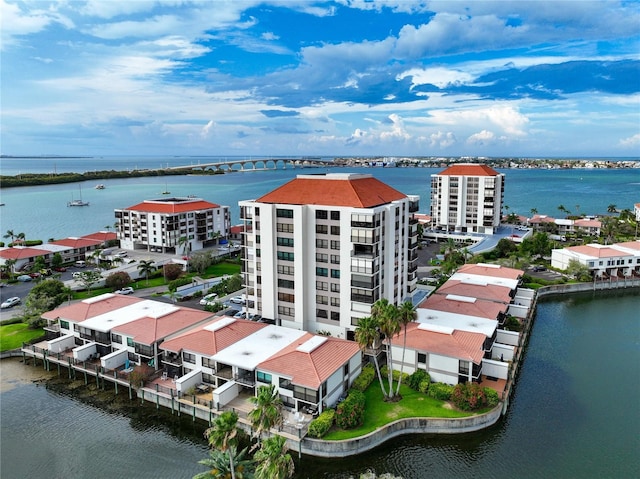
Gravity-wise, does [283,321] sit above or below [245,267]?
below

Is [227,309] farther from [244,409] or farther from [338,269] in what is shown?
[244,409]

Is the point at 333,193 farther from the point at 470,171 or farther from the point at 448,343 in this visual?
the point at 470,171

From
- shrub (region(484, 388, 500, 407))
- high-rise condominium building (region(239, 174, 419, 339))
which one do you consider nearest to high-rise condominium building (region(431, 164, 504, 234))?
high-rise condominium building (region(239, 174, 419, 339))

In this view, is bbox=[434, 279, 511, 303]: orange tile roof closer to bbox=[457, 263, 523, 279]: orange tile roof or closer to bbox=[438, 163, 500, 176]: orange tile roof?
bbox=[457, 263, 523, 279]: orange tile roof

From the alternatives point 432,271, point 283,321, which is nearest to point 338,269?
point 283,321

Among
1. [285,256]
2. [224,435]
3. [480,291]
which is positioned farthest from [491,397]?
[285,256]

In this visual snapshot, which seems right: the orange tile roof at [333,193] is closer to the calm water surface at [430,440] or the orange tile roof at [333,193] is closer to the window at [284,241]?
the window at [284,241]

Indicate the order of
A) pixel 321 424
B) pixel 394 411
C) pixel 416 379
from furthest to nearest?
1. pixel 416 379
2. pixel 394 411
3. pixel 321 424
